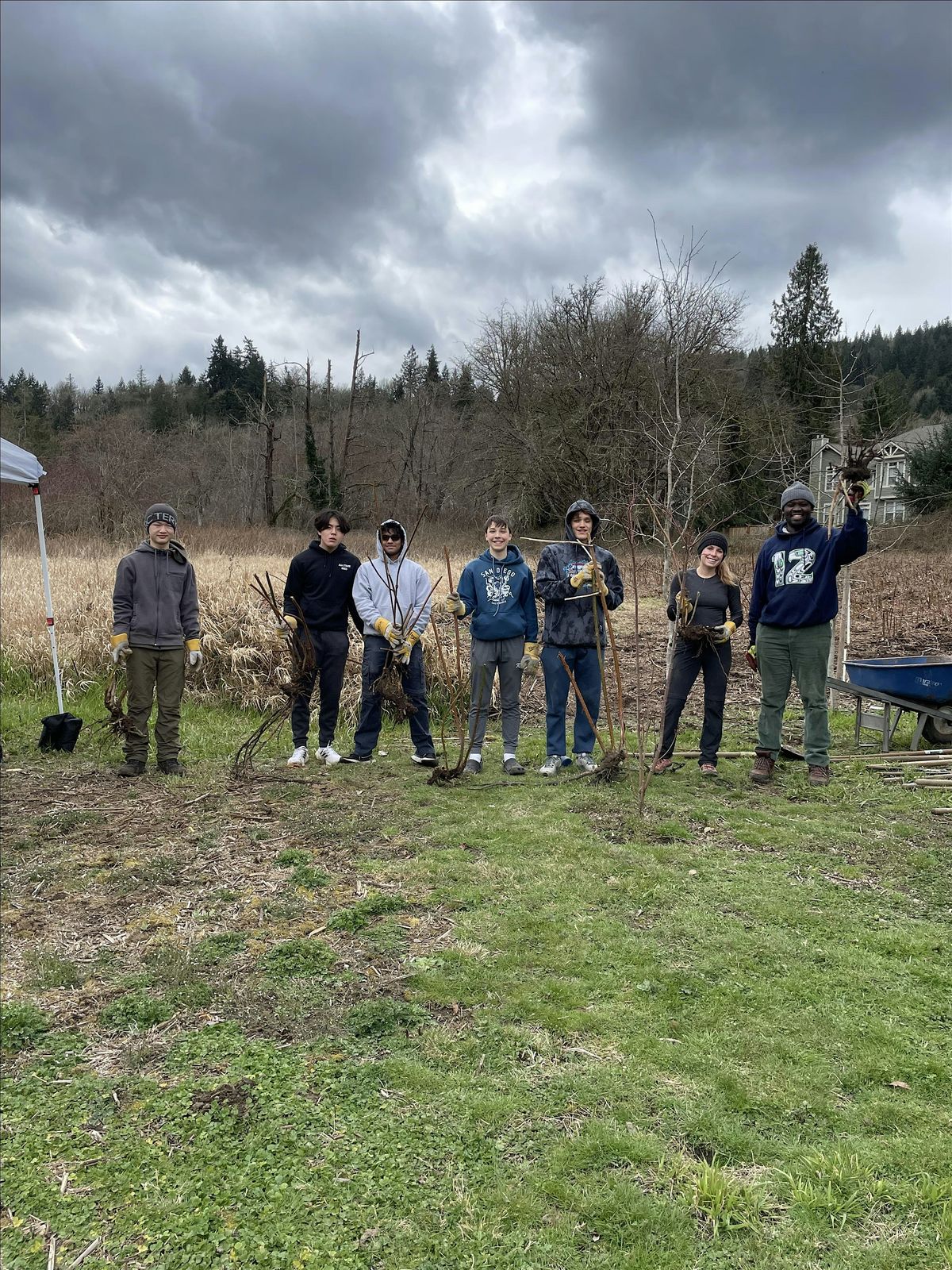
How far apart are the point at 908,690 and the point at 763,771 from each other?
1416 mm

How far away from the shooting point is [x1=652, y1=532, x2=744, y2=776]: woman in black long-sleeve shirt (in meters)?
5.55

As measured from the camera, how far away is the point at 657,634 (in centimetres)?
1162

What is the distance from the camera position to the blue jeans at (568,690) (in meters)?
5.75

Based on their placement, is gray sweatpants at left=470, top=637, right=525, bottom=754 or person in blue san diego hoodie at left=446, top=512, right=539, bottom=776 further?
gray sweatpants at left=470, top=637, right=525, bottom=754

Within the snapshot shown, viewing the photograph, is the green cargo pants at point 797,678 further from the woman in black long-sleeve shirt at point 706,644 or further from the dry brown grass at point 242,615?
the dry brown grass at point 242,615

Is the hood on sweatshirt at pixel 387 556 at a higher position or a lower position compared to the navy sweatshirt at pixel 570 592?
higher

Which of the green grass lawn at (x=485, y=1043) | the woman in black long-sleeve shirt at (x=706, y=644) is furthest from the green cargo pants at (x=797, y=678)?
the green grass lawn at (x=485, y=1043)

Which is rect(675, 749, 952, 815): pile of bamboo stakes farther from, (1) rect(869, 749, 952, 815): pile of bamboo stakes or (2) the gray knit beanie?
(2) the gray knit beanie

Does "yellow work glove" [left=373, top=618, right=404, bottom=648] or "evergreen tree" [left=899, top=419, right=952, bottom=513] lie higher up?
"evergreen tree" [left=899, top=419, right=952, bottom=513]

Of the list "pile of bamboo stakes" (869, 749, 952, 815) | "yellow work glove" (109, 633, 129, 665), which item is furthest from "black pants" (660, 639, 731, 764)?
"yellow work glove" (109, 633, 129, 665)

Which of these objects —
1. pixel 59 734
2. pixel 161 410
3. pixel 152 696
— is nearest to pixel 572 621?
pixel 152 696

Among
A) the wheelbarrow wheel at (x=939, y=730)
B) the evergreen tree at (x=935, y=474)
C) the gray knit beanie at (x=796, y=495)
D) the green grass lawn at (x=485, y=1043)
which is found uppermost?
the evergreen tree at (x=935, y=474)

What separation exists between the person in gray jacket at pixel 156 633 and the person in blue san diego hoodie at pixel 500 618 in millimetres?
2070

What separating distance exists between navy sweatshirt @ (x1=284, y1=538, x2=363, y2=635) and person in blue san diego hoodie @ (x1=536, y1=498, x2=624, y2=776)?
145 cm
